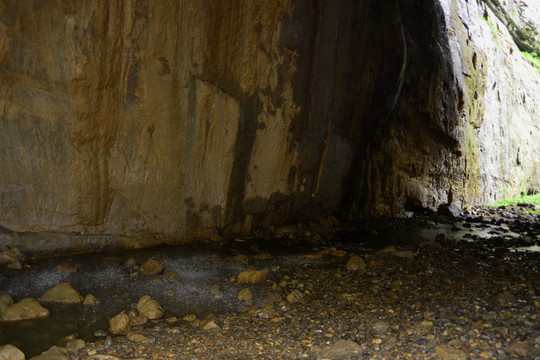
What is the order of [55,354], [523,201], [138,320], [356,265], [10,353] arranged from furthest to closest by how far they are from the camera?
[523,201] → [356,265] → [138,320] → [55,354] → [10,353]

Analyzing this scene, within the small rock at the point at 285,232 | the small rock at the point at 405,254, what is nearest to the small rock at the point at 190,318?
the small rock at the point at 405,254

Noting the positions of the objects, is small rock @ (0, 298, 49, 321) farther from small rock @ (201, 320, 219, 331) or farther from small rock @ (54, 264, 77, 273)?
small rock @ (201, 320, 219, 331)

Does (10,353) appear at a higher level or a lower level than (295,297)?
lower

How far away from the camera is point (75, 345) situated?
286 centimetres

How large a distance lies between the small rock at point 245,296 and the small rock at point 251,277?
1.15ft

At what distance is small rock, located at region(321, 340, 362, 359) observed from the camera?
2826 millimetres

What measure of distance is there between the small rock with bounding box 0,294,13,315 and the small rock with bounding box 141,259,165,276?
1.13m

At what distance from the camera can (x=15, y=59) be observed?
12.8 ft

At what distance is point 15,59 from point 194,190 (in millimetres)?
2244

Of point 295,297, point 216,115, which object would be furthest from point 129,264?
point 216,115

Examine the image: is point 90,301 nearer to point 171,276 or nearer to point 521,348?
point 171,276

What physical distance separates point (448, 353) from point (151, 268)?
2.67m

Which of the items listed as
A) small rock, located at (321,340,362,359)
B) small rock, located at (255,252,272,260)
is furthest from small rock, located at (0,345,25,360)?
small rock, located at (255,252,272,260)

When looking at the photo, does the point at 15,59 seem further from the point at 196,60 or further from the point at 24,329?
the point at 24,329
